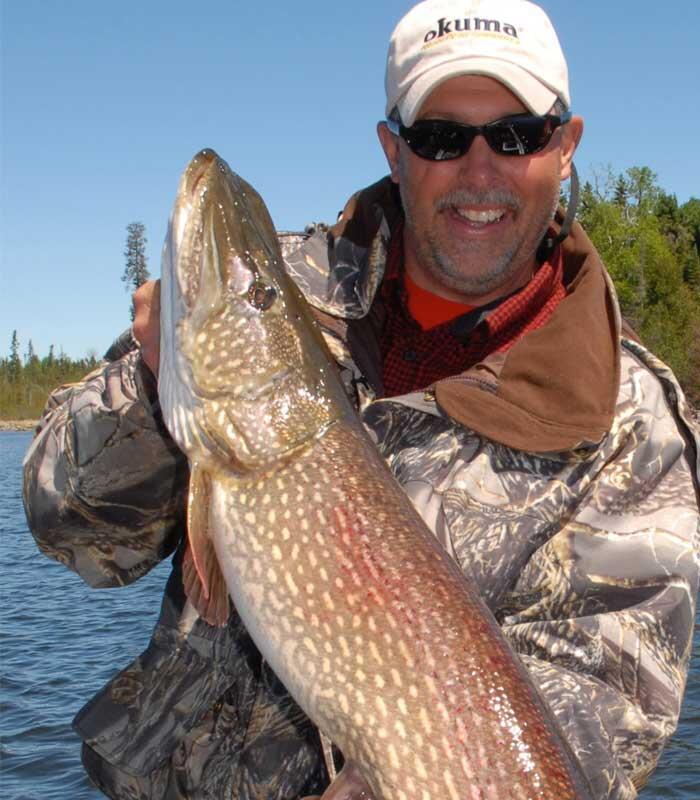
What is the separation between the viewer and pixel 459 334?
3.58m

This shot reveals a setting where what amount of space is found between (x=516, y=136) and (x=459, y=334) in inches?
28.5

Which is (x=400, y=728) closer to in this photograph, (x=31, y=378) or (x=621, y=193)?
(x=621, y=193)

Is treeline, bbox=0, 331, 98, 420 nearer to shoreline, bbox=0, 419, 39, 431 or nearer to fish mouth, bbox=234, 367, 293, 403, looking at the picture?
shoreline, bbox=0, 419, 39, 431

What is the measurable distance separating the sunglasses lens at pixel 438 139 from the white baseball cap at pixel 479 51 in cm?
6

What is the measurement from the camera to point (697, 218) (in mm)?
61125

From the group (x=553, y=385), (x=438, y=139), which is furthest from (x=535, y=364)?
(x=438, y=139)

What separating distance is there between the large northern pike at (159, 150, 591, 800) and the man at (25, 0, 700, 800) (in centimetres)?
32

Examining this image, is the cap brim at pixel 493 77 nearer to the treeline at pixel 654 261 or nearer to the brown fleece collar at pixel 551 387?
the brown fleece collar at pixel 551 387

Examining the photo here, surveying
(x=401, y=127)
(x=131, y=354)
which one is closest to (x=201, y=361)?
(x=131, y=354)

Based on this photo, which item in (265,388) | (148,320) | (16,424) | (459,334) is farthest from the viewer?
(16,424)

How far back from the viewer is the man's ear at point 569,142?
3625 mm

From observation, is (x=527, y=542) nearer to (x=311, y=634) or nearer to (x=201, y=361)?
(x=311, y=634)

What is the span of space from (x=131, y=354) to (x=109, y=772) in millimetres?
1369

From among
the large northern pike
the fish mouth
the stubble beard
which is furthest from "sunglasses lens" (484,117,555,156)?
the fish mouth
